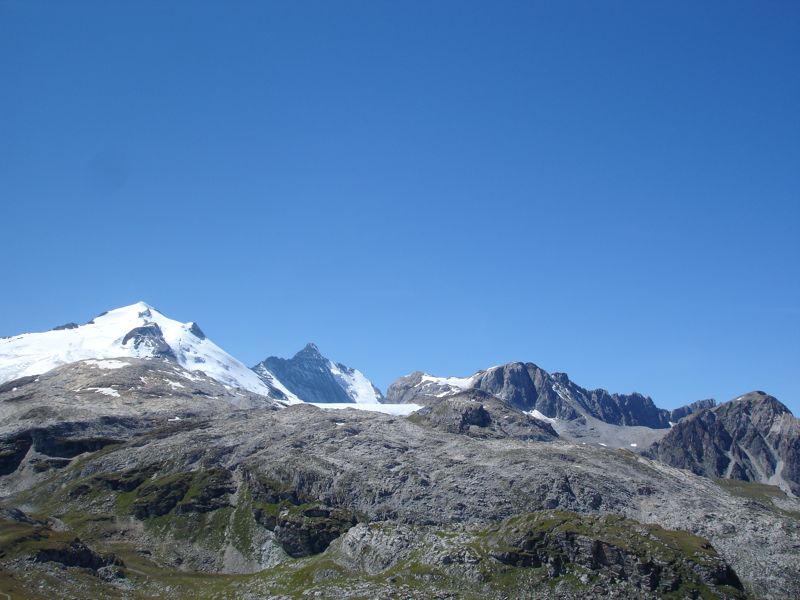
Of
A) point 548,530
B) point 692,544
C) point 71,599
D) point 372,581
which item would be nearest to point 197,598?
point 71,599

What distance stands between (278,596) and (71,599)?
46774mm

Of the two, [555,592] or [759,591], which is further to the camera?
[759,591]

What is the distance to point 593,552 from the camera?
611ft

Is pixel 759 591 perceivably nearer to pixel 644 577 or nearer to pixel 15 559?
pixel 644 577

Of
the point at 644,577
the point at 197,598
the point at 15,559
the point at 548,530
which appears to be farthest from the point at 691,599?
the point at 15,559

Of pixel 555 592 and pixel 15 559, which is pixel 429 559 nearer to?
pixel 555 592

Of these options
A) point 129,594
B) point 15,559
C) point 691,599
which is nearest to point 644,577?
point 691,599

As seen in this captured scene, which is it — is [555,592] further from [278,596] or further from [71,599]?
[71,599]

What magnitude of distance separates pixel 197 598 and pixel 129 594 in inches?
650

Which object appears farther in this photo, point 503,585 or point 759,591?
point 759,591

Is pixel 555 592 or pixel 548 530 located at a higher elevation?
pixel 548 530

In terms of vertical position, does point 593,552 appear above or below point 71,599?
above

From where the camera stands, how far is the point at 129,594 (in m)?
194

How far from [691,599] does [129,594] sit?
436 ft
